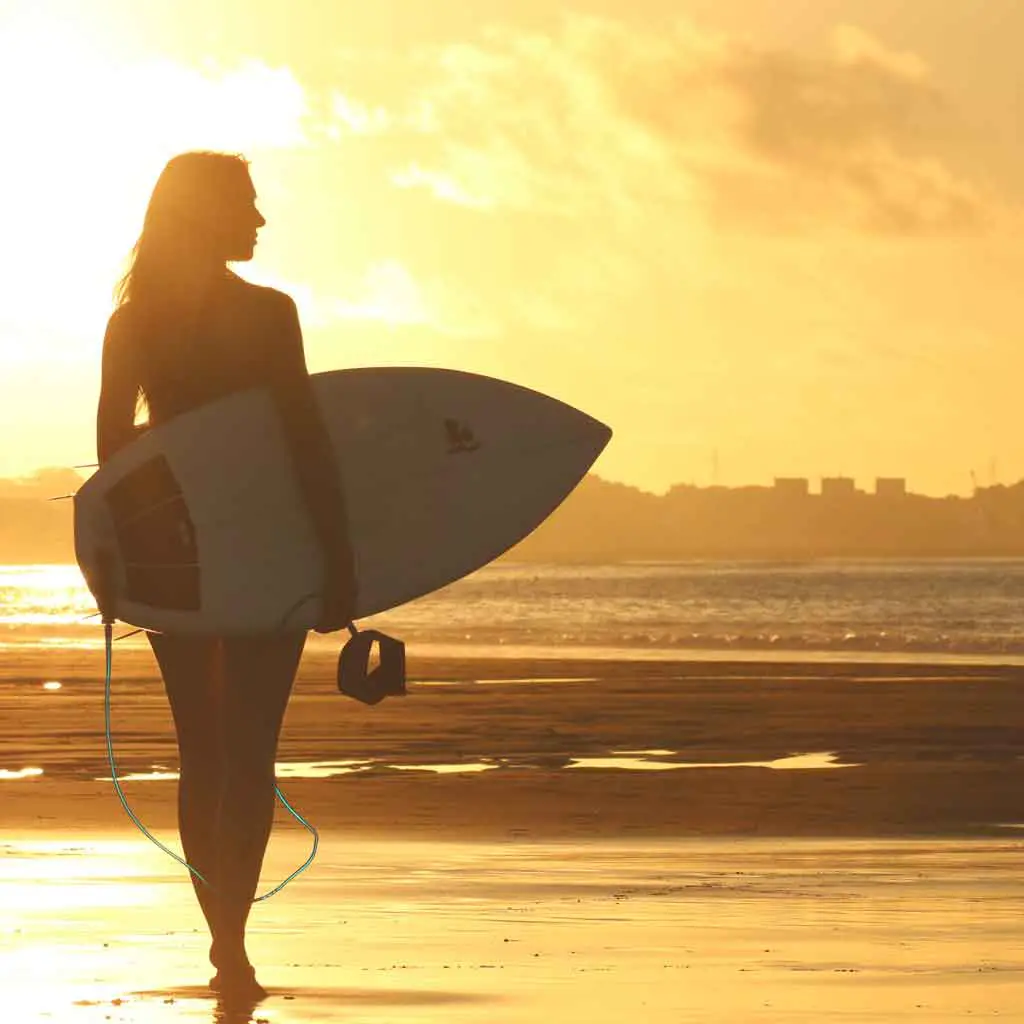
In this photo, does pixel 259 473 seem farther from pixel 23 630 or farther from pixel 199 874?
pixel 23 630

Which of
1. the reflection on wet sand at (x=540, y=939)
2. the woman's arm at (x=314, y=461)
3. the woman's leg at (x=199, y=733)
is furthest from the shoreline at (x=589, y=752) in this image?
the woman's arm at (x=314, y=461)

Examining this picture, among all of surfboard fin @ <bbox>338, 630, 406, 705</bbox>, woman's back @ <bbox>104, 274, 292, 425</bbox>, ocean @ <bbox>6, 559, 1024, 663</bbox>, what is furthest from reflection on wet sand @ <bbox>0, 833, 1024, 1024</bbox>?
ocean @ <bbox>6, 559, 1024, 663</bbox>

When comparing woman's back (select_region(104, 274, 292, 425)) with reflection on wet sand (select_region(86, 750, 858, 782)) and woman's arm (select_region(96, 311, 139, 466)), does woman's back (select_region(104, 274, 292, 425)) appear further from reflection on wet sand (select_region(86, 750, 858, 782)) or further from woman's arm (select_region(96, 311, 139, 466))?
reflection on wet sand (select_region(86, 750, 858, 782))

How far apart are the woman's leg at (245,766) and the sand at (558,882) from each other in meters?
0.23

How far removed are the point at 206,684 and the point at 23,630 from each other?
45629 mm

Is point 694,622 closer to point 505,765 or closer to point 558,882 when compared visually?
point 505,765

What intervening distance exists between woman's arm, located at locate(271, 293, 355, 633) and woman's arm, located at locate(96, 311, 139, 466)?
40cm

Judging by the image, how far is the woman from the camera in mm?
5504

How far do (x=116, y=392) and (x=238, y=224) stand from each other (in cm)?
54

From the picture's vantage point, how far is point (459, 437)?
6973 mm

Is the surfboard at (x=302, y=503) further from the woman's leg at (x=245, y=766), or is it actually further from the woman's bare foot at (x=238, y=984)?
the woman's bare foot at (x=238, y=984)

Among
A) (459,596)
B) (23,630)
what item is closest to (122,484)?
(23,630)

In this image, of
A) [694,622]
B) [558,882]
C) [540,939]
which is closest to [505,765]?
[558,882]

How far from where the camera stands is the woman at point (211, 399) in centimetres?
550
